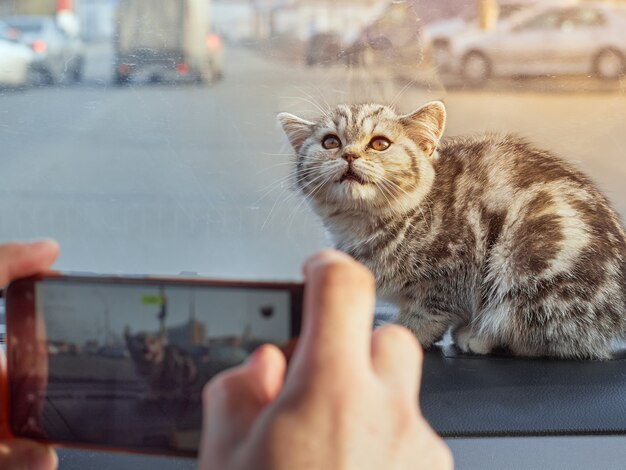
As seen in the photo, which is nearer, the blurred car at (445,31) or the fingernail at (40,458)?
the fingernail at (40,458)

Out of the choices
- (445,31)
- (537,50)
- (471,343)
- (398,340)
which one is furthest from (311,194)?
(398,340)

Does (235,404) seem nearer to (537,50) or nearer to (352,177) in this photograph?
(352,177)

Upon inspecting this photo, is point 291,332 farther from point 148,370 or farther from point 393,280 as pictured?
point 393,280

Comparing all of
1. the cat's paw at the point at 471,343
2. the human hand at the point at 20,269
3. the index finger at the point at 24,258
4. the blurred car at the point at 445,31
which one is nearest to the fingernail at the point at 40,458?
the human hand at the point at 20,269

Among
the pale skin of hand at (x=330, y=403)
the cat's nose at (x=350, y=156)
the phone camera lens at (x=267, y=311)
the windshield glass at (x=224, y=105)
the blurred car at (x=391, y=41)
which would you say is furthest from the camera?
the blurred car at (x=391, y=41)

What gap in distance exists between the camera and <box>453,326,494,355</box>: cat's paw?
1803 millimetres

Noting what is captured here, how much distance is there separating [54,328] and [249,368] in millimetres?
300

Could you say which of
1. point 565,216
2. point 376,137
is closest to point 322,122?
point 376,137

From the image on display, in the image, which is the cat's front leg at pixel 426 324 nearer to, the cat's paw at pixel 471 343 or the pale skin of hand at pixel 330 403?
the cat's paw at pixel 471 343

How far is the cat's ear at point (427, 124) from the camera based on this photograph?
1828 millimetres

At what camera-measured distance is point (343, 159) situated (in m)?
1.77

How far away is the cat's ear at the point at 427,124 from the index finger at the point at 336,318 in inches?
54.2

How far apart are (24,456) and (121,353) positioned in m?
0.13

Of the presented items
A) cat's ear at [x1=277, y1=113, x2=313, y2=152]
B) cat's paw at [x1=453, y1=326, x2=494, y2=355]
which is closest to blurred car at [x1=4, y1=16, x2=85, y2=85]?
cat's ear at [x1=277, y1=113, x2=313, y2=152]
